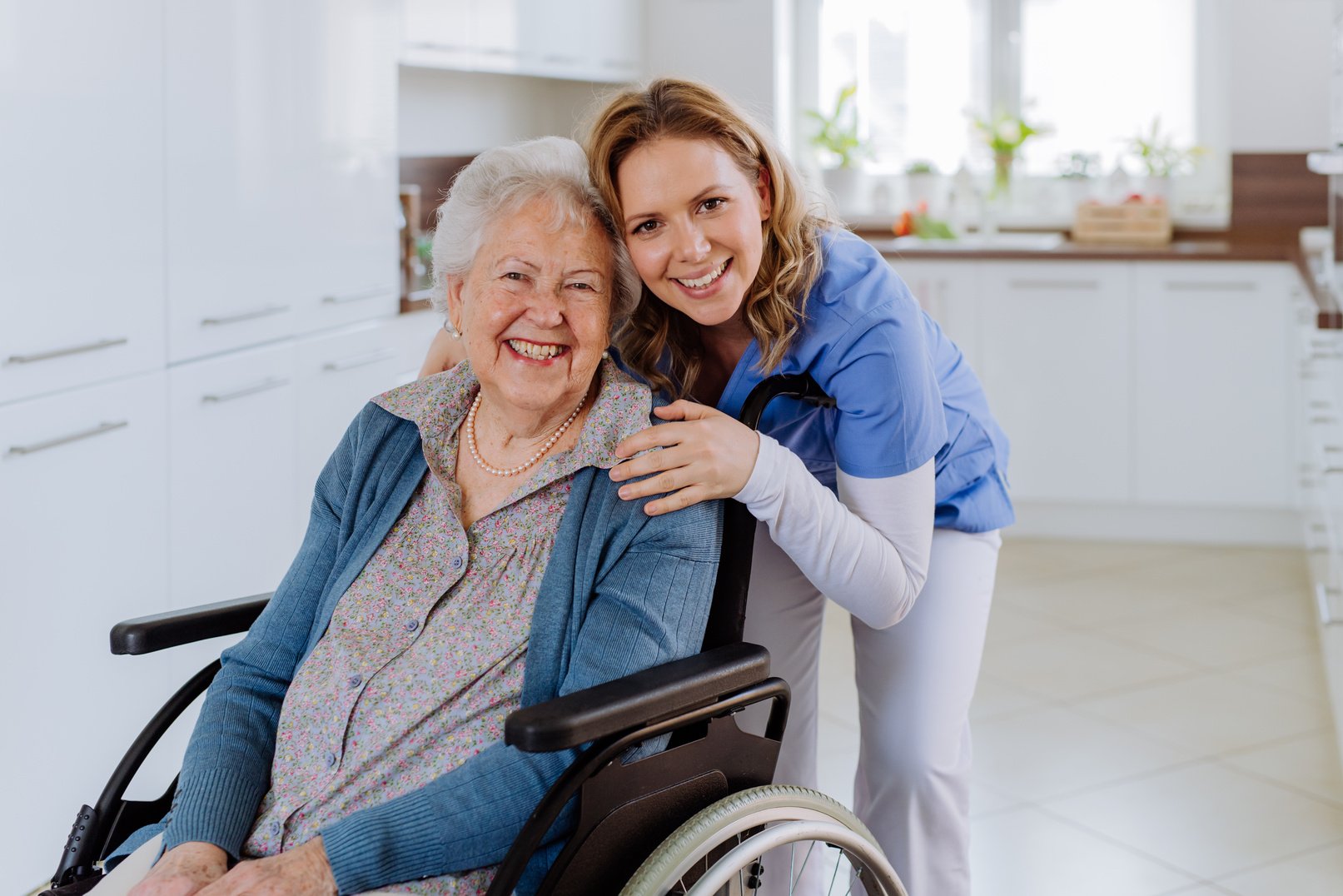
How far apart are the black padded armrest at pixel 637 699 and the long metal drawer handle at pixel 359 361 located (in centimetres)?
185

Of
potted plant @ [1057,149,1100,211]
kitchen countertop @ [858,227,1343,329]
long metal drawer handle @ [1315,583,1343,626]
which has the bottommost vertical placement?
long metal drawer handle @ [1315,583,1343,626]

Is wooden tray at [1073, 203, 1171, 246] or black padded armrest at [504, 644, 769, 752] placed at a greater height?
wooden tray at [1073, 203, 1171, 246]

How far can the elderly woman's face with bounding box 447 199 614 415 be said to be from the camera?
4.93 ft

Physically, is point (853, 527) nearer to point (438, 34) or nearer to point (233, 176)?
point (233, 176)

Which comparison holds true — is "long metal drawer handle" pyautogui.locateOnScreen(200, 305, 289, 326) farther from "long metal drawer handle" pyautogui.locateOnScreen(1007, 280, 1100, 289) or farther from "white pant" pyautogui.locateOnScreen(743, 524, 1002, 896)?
"long metal drawer handle" pyautogui.locateOnScreen(1007, 280, 1100, 289)

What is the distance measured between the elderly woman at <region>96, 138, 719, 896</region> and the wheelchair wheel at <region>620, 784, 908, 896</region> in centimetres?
15

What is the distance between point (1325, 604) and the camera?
123 inches

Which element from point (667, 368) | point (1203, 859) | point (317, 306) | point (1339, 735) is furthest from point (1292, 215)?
point (667, 368)

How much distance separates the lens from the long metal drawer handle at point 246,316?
258 cm

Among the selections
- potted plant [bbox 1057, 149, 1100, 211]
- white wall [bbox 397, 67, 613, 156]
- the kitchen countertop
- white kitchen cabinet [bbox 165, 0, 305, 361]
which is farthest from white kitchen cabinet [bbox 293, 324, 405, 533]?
potted plant [bbox 1057, 149, 1100, 211]

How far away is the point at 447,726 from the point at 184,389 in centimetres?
133

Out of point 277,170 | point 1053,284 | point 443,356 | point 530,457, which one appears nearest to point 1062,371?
point 1053,284

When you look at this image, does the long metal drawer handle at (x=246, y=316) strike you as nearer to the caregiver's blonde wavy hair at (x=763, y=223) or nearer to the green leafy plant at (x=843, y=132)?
the caregiver's blonde wavy hair at (x=763, y=223)

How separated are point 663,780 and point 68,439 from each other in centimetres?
129
